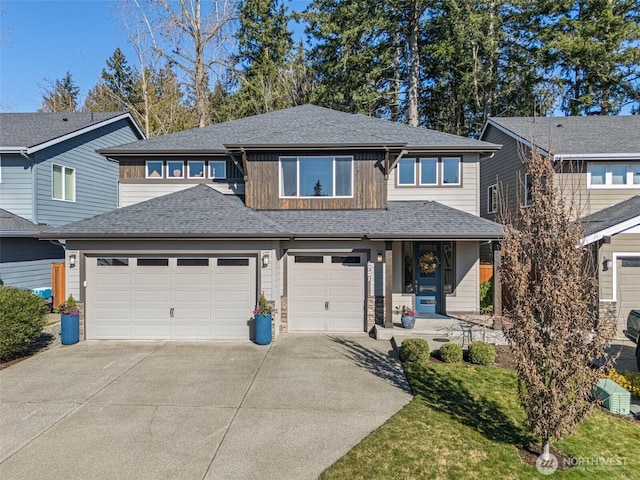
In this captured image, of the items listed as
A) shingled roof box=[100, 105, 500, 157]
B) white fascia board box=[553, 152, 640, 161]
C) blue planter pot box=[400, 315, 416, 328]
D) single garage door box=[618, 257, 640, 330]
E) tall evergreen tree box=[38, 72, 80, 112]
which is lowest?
blue planter pot box=[400, 315, 416, 328]

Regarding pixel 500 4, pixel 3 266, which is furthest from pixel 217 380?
pixel 500 4

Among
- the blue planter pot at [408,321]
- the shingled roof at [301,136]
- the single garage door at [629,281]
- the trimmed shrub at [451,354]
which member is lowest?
the trimmed shrub at [451,354]

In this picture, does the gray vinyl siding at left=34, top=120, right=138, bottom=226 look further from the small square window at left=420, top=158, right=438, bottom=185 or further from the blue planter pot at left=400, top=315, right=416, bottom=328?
the small square window at left=420, top=158, right=438, bottom=185

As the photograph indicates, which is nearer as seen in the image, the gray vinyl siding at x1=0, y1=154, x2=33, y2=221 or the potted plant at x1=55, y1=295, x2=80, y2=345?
the potted plant at x1=55, y1=295, x2=80, y2=345

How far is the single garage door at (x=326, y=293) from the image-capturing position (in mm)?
10789

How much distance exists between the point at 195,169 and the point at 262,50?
19944 mm

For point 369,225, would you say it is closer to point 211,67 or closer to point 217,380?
point 217,380

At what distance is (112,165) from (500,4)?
24.8m

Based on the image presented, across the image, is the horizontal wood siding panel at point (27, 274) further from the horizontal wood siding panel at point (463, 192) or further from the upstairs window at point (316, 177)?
the horizontal wood siding panel at point (463, 192)

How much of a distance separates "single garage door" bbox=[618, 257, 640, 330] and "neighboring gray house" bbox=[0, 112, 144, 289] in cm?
1836

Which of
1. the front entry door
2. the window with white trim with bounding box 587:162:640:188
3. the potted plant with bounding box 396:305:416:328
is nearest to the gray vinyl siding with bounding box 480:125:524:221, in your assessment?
the window with white trim with bounding box 587:162:640:188

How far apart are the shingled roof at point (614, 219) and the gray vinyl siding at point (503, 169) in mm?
3219

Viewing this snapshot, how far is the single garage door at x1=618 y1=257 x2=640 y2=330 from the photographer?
34.7 feet

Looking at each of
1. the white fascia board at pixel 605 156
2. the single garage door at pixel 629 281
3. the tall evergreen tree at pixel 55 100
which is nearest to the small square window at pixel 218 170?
the white fascia board at pixel 605 156
